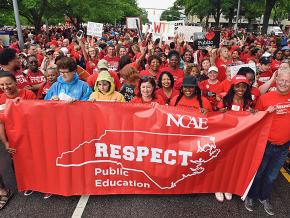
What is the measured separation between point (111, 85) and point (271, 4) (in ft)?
98.1

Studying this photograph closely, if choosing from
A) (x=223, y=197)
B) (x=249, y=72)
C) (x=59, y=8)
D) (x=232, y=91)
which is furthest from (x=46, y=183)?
(x=59, y=8)

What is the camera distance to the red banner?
3773 millimetres

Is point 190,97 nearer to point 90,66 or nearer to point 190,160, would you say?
point 190,160

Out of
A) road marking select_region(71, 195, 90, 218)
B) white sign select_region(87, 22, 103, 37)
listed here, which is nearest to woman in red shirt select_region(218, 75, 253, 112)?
road marking select_region(71, 195, 90, 218)

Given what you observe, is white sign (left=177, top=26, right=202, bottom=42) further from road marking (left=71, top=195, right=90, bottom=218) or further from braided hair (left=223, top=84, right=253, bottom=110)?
road marking (left=71, top=195, right=90, bottom=218)

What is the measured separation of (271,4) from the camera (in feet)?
96.9

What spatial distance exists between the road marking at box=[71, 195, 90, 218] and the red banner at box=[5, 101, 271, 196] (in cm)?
23

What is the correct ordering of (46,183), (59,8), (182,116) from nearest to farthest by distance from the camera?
1. (182,116)
2. (46,183)
3. (59,8)

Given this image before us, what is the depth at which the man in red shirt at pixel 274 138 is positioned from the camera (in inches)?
144

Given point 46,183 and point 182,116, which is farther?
point 46,183

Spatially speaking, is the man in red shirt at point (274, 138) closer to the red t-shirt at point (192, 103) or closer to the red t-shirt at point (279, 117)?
→ the red t-shirt at point (279, 117)

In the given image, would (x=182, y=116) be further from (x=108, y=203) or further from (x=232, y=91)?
(x=108, y=203)

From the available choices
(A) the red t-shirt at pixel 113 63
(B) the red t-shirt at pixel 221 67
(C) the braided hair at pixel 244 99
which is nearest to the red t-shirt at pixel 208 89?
(C) the braided hair at pixel 244 99

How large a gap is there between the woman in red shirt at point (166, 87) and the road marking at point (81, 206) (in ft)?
6.10
